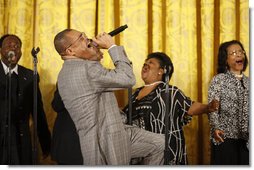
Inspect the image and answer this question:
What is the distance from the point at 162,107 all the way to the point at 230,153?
0.36m

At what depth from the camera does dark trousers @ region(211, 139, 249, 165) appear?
1.83 m

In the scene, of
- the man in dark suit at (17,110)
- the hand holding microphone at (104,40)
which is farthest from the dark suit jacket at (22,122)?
the hand holding microphone at (104,40)

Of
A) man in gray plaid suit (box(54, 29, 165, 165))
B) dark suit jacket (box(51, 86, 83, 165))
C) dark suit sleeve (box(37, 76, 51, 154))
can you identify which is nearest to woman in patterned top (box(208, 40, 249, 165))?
man in gray plaid suit (box(54, 29, 165, 165))

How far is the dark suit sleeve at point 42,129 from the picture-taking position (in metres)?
1.80

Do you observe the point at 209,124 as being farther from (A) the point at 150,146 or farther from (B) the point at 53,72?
(B) the point at 53,72

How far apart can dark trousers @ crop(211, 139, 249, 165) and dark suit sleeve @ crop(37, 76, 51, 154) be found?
2.30ft

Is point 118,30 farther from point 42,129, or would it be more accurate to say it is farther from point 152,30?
point 42,129

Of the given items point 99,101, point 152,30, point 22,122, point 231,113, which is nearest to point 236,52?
point 231,113

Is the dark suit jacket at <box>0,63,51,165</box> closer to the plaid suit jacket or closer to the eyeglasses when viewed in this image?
the plaid suit jacket

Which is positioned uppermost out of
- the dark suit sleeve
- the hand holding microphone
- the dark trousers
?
the hand holding microphone

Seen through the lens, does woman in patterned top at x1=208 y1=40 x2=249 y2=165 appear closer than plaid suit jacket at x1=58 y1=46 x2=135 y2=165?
No

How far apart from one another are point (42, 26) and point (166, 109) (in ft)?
2.11

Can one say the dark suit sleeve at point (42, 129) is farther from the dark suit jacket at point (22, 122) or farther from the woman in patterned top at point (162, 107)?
the woman in patterned top at point (162, 107)

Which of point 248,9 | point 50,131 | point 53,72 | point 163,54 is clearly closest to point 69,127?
point 50,131
